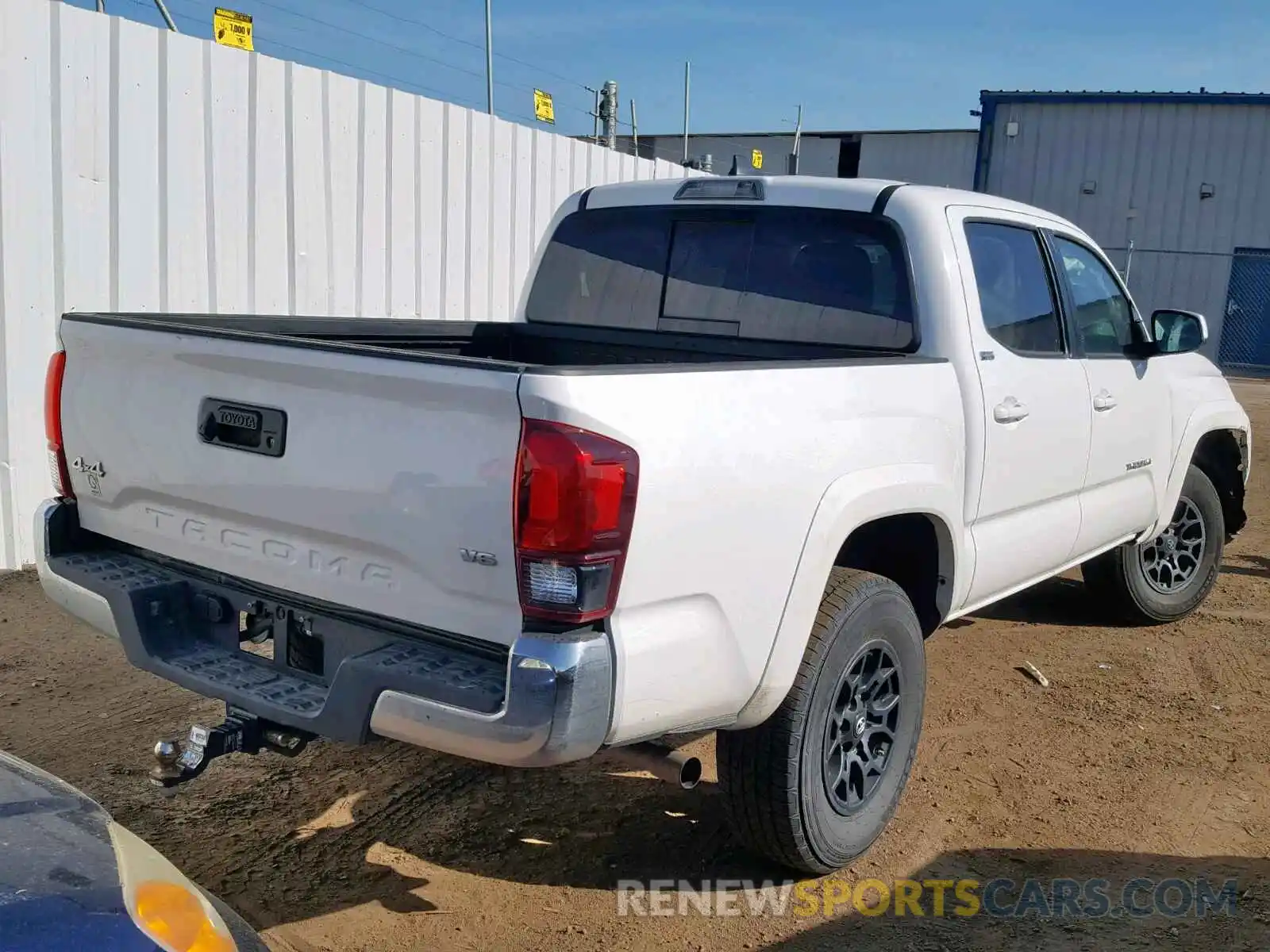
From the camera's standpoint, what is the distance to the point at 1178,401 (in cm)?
528

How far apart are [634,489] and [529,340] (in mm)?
2321

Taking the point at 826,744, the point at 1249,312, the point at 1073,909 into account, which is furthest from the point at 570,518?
the point at 1249,312

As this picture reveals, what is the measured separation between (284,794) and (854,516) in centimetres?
207

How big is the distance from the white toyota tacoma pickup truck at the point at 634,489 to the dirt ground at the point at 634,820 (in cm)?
36

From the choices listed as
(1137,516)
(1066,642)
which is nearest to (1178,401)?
(1137,516)

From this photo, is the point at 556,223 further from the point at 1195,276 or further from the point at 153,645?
the point at 1195,276

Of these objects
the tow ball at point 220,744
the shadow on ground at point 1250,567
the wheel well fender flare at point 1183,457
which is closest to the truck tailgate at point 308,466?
the tow ball at point 220,744

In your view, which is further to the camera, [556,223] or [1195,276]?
[1195,276]

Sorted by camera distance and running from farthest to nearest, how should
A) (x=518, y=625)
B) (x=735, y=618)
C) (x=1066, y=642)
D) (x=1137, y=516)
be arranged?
1. (x=1066, y=642)
2. (x=1137, y=516)
3. (x=735, y=618)
4. (x=518, y=625)

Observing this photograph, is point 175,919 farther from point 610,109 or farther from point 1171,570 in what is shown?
point 610,109

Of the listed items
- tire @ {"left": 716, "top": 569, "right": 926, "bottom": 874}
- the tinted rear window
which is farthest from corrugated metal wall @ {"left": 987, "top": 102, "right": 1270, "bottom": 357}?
tire @ {"left": 716, "top": 569, "right": 926, "bottom": 874}

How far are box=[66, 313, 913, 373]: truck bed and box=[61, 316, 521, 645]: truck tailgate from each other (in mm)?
287

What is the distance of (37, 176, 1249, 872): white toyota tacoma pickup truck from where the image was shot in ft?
7.91

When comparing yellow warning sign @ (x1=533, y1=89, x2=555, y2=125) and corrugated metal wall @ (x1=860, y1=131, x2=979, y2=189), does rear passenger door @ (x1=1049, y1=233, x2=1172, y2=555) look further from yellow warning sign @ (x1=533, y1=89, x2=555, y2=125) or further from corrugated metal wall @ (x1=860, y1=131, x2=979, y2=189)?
corrugated metal wall @ (x1=860, y1=131, x2=979, y2=189)
